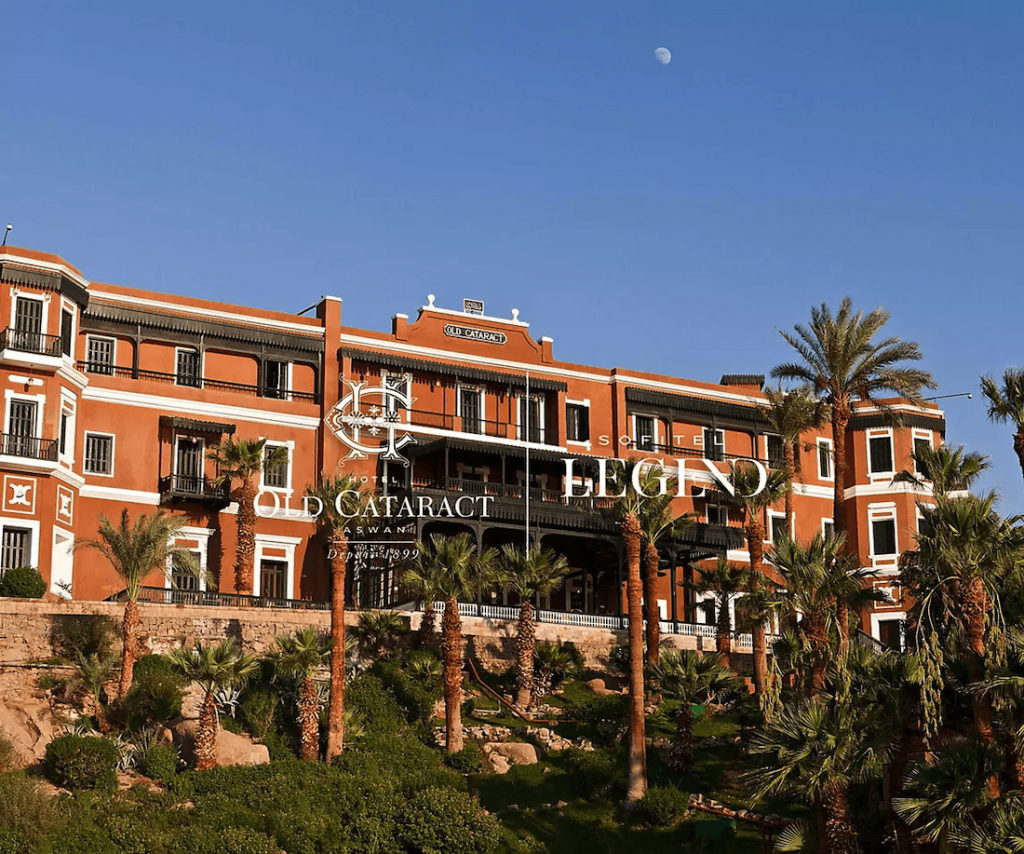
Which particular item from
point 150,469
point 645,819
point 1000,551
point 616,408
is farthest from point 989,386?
point 150,469

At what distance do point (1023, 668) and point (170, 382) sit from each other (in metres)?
35.3

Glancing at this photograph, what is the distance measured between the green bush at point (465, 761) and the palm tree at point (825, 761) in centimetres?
1095

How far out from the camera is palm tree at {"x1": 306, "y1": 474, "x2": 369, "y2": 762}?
1706 inches

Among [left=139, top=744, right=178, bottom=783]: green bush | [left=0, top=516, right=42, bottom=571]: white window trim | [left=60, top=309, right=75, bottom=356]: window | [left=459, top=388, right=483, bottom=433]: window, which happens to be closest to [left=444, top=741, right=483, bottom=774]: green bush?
[left=139, top=744, right=178, bottom=783]: green bush

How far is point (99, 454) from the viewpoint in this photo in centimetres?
5622

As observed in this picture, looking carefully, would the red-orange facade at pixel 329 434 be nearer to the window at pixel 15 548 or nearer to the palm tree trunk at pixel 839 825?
the window at pixel 15 548

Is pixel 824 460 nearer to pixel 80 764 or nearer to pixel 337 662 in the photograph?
pixel 337 662

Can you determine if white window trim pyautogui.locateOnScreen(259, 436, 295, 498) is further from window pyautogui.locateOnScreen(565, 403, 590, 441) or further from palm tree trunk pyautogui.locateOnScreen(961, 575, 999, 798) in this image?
palm tree trunk pyautogui.locateOnScreen(961, 575, 999, 798)

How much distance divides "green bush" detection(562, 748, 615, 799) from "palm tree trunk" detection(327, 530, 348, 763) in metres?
6.47

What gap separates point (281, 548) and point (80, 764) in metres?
19.3

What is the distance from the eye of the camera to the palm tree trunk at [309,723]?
4297 centimetres

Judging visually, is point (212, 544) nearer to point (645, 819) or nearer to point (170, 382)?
point (170, 382)

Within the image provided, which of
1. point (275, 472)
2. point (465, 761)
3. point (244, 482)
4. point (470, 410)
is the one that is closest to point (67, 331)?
point (244, 482)

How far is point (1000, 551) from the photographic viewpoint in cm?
3378
